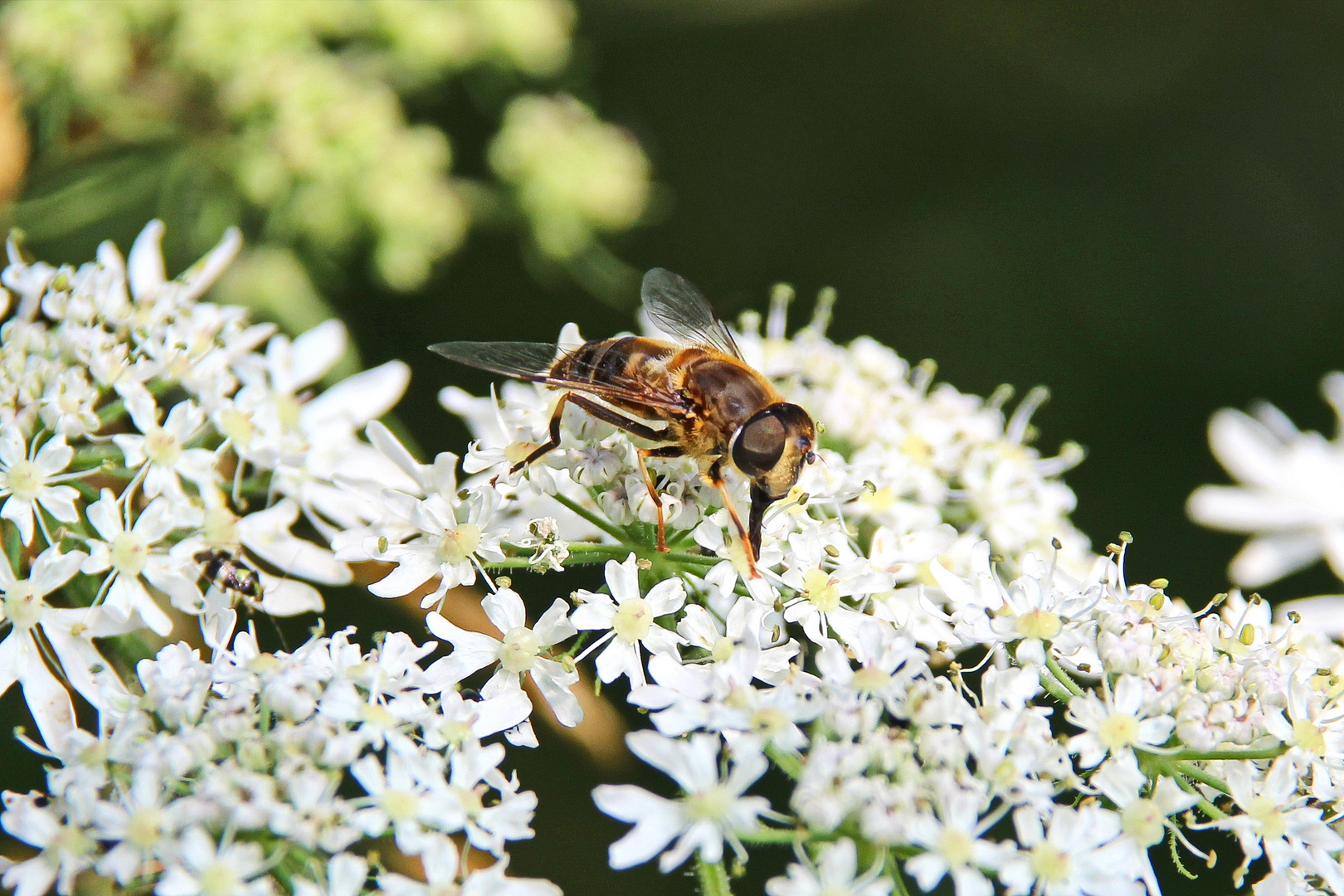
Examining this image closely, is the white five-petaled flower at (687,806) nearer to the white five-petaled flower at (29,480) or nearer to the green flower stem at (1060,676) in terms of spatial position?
the green flower stem at (1060,676)

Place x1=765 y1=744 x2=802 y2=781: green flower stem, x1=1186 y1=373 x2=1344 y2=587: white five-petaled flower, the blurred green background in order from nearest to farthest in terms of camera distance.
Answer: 1. x1=765 y1=744 x2=802 y2=781: green flower stem
2. x1=1186 y1=373 x2=1344 y2=587: white five-petaled flower
3. the blurred green background

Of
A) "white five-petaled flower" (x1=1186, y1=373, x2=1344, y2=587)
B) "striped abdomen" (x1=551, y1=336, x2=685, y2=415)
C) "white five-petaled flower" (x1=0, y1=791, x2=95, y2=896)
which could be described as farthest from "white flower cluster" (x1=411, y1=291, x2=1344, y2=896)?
"white five-petaled flower" (x1=1186, y1=373, x2=1344, y2=587)

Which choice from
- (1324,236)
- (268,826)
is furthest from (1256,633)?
(1324,236)

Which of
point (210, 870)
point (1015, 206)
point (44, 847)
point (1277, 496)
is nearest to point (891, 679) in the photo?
point (210, 870)

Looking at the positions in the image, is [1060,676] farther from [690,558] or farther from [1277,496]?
[1277,496]

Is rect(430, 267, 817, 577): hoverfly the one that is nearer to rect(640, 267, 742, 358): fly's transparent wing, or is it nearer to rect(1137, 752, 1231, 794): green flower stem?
rect(640, 267, 742, 358): fly's transparent wing

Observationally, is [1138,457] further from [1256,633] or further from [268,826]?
[268,826]

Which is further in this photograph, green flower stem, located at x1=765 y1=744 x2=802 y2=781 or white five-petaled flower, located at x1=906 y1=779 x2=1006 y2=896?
green flower stem, located at x1=765 y1=744 x2=802 y2=781
